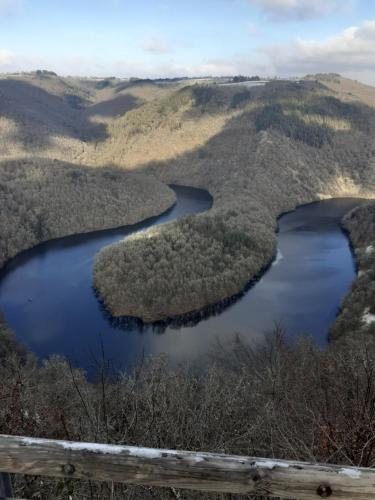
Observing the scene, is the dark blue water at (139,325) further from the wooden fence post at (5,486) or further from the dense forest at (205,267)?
the wooden fence post at (5,486)

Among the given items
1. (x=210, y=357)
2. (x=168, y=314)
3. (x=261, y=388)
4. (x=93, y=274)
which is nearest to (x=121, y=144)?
(x=93, y=274)

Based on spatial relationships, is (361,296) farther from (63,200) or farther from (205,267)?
(63,200)

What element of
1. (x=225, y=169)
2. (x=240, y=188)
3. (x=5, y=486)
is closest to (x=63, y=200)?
(x=240, y=188)

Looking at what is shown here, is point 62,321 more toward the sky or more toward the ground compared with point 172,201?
more toward the ground

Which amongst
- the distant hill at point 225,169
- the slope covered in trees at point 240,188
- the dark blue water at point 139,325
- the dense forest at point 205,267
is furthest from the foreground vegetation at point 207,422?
the distant hill at point 225,169

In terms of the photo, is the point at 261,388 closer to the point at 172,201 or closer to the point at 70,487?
the point at 70,487
